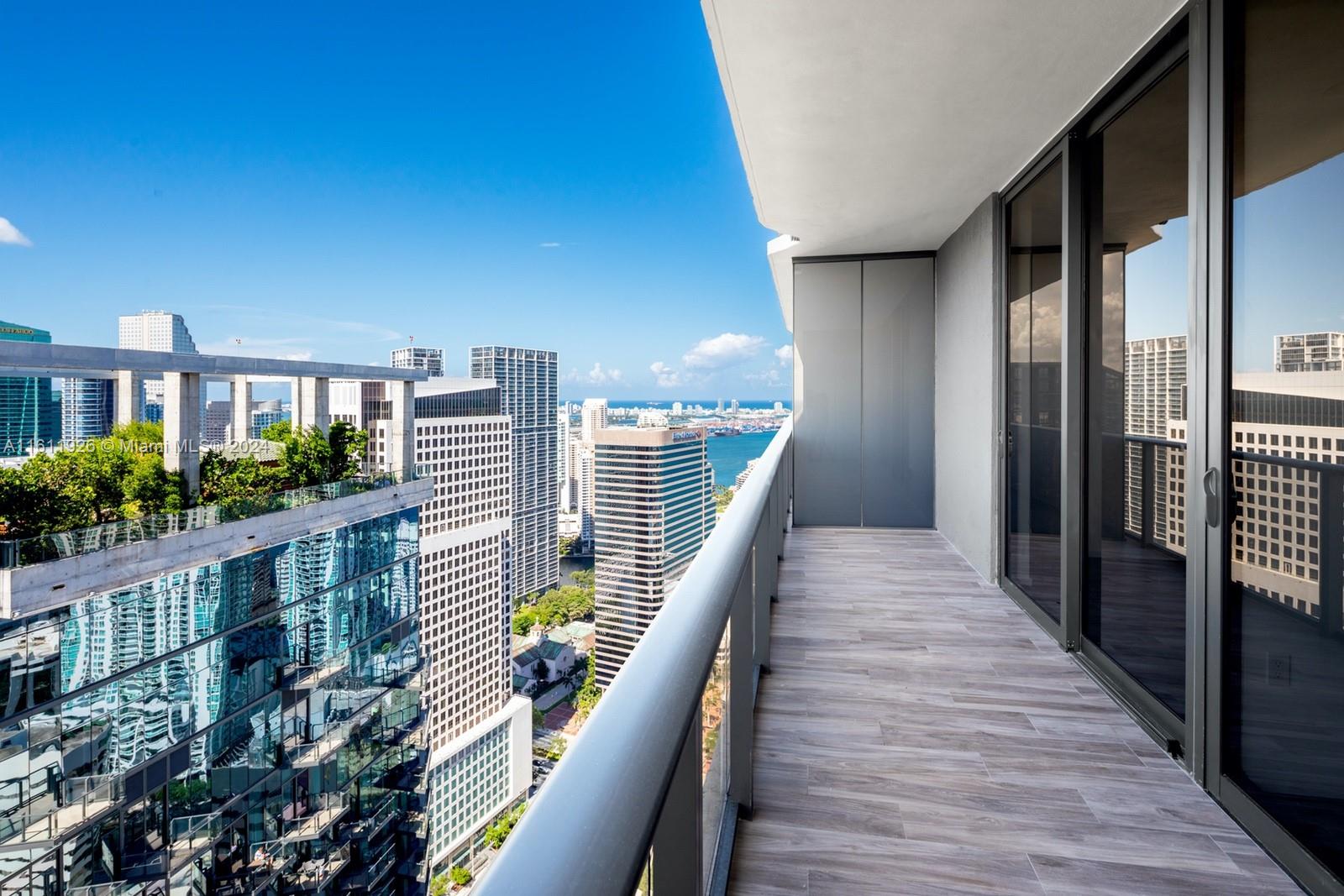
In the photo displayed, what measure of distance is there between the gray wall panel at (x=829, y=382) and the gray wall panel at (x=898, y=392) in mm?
119

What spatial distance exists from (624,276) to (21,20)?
122ft

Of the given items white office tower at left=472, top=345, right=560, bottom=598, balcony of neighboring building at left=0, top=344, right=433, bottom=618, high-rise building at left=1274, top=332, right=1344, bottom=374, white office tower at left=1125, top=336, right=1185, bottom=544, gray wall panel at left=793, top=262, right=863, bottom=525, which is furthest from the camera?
white office tower at left=472, top=345, right=560, bottom=598

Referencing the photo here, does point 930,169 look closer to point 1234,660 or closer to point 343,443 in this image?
point 1234,660

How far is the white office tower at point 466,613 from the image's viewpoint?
16641 millimetres

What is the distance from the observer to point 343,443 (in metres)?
16.3

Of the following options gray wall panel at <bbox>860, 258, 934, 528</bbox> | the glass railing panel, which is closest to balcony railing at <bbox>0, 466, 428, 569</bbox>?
gray wall panel at <bbox>860, 258, 934, 528</bbox>

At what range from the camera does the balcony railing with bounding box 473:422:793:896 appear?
0.39m

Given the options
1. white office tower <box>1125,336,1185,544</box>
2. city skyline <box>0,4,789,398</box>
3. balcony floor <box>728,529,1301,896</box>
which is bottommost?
balcony floor <box>728,529,1301,896</box>

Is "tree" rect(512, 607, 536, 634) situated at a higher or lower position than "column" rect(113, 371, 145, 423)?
lower

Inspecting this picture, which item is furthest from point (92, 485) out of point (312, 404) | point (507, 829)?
point (507, 829)

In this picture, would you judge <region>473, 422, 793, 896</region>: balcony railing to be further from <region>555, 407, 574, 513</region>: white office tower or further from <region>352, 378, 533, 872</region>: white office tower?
<region>555, 407, 574, 513</region>: white office tower

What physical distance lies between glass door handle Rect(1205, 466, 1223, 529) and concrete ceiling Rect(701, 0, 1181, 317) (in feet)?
5.58

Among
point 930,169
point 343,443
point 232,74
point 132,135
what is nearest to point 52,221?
point 132,135

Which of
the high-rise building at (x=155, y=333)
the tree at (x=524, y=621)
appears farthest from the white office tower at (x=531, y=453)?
the high-rise building at (x=155, y=333)
